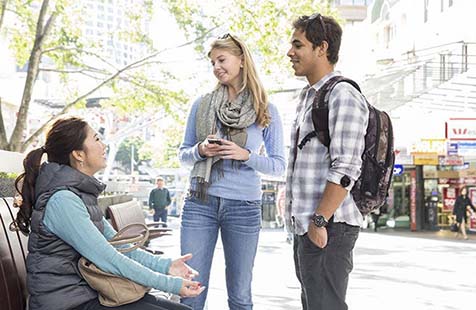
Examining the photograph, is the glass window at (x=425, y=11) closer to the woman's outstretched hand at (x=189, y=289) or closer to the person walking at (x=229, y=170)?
the person walking at (x=229, y=170)

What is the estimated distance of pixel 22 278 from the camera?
3.96m

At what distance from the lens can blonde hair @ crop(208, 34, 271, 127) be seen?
182 inches

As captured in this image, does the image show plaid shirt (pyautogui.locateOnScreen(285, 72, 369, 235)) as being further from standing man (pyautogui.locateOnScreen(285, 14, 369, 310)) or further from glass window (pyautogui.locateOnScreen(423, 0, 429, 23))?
glass window (pyautogui.locateOnScreen(423, 0, 429, 23))

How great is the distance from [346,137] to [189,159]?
1227 mm

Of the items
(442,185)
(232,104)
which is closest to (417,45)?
(442,185)

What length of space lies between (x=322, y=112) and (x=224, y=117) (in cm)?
95

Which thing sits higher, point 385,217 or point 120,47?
point 120,47

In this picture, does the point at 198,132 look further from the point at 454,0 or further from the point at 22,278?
the point at 454,0

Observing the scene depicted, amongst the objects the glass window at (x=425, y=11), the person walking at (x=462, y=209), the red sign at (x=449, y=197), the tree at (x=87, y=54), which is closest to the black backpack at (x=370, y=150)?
the tree at (x=87, y=54)

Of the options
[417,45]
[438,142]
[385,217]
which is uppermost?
[417,45]

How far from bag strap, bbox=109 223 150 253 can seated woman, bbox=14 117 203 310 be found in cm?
10

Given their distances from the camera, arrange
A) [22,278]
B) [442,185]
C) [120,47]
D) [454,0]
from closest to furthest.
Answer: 1. [22,278]
2. [120,47]
3. [454,0]
4. [442,185]

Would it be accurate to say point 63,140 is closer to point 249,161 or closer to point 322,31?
point 249,161

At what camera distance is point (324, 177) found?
382 centimetres
